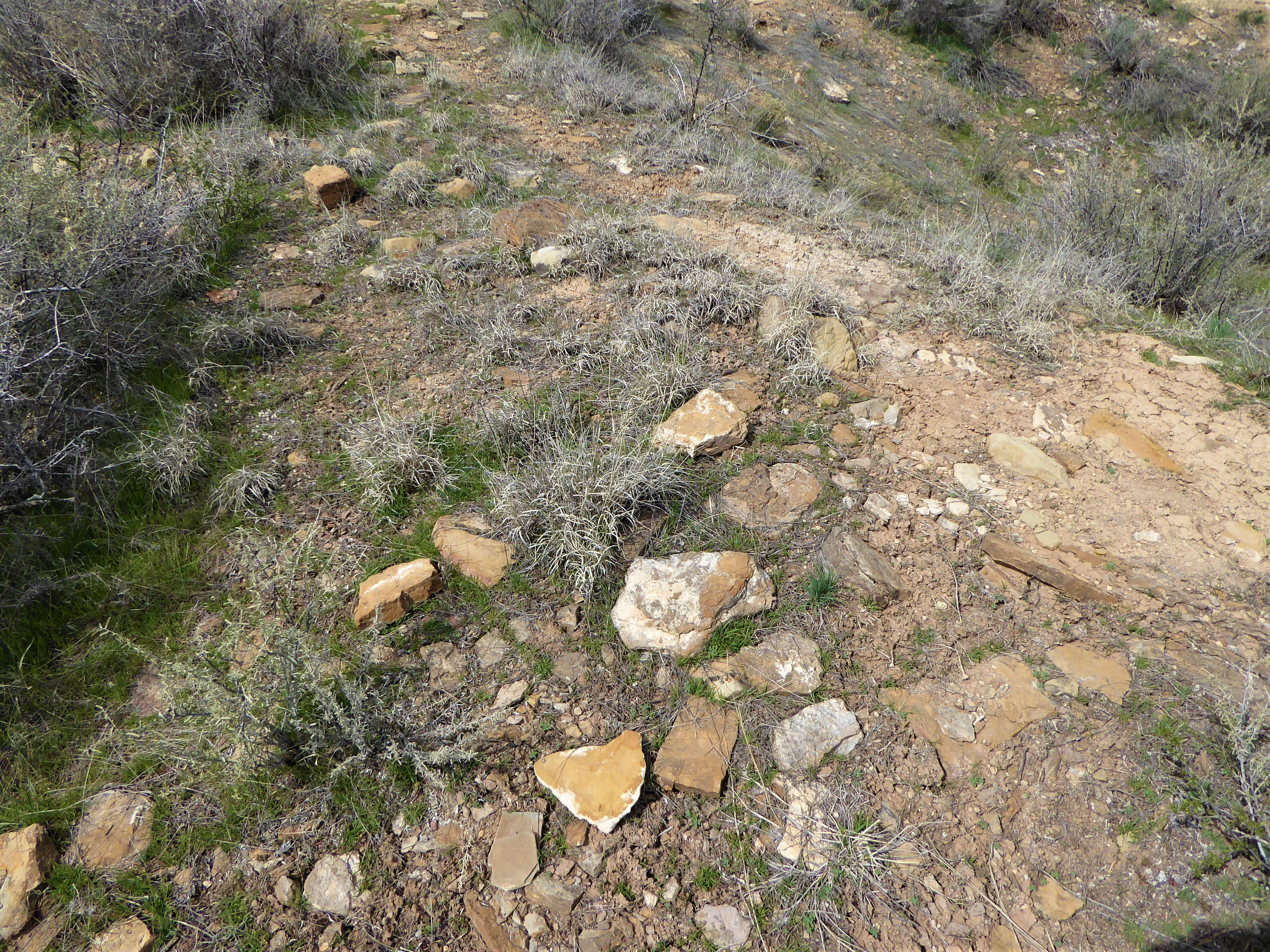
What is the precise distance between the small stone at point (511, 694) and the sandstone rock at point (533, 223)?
2745mm

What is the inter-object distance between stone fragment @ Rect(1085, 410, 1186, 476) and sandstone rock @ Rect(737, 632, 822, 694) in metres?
1.83

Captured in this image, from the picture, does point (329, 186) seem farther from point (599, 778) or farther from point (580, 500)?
point (599, 778)

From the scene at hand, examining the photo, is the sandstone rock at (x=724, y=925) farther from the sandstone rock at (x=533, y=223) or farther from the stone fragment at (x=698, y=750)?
the sandstone rock at (x=533, y=223)

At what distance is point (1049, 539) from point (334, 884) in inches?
102

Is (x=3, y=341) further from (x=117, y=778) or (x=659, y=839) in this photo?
(x=659, y=839)

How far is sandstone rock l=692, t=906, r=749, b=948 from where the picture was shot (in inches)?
65.8

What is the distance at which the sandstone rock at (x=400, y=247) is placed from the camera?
400cm

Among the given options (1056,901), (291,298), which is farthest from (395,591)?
(291,298)

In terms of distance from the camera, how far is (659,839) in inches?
72.6

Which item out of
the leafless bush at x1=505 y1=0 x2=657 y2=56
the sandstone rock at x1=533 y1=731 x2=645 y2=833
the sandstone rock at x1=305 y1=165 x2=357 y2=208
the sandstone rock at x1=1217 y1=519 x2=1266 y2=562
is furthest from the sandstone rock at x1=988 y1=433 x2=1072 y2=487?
the leafless bush at x1=505 y1=0 x2=657 y2=56

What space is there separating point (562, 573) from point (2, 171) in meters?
3.17

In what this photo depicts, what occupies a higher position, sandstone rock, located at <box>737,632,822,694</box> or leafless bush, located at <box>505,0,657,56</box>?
leafless bush, located at <box>505,0,657,56</box>

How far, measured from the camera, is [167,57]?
4.83 metres

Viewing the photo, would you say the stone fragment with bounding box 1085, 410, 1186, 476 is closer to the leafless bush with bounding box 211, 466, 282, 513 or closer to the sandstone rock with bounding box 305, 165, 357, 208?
the leafless bush with bounding box 211, 466, 282, 513
